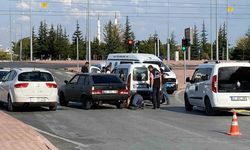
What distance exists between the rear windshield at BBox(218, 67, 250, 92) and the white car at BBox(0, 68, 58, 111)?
245 inches

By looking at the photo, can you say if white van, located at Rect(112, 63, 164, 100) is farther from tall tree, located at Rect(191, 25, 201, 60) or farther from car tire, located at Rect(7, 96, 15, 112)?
tall tree, located at Rect(191, 25, 201, 60)

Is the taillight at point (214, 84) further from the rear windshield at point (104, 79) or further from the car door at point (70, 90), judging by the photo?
the car door at point (70, 90)

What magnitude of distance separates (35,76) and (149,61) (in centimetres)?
1280

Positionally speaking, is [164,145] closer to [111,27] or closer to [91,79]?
[91,79]

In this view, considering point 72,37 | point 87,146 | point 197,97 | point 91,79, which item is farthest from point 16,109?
point 72,37

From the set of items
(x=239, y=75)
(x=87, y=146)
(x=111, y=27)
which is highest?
(x=111, y=27)

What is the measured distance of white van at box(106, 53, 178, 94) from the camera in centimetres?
3028

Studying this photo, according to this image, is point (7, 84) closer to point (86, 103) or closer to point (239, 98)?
point (86, 103)

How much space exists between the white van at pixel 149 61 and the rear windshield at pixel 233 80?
10598 millimetres

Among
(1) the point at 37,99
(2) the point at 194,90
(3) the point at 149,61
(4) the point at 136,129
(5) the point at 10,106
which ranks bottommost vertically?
(4) the point at 136,129

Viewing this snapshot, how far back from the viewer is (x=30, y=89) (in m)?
19.5

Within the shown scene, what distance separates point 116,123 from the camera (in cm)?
1577

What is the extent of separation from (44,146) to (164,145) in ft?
8.34

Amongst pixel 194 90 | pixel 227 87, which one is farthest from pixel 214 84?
pixel 194 90
